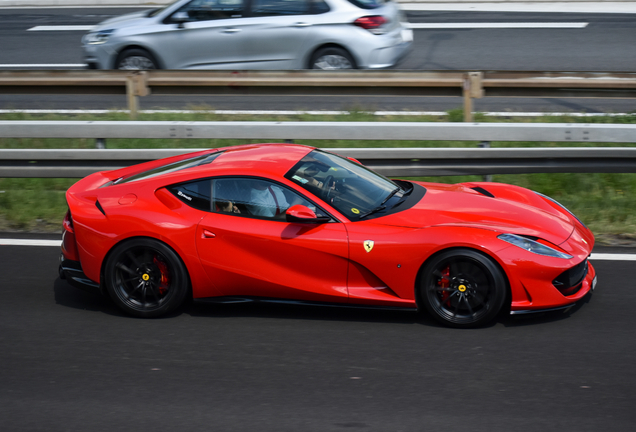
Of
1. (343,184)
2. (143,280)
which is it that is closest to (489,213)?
(343,184)

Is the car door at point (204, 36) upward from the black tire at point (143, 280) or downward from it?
upward

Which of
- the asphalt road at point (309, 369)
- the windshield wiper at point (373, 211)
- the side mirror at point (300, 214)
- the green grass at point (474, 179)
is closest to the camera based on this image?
the asphalt road at point (309, 369)

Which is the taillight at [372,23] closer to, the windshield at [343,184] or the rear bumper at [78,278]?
the windshield at [343,184]

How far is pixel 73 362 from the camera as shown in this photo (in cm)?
470

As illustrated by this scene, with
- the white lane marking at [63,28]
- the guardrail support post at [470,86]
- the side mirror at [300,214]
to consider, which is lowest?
the side mirror at [300,214]

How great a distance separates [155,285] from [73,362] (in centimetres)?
84

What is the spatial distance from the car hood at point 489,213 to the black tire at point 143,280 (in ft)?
5.06

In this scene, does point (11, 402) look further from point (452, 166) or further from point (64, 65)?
point (64, 65)

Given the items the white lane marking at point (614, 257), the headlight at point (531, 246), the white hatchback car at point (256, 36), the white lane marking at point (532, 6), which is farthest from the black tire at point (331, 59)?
the white lane marking at point (532, 6)

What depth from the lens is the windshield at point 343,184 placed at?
17.0 ft

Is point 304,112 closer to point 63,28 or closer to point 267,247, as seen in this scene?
point 267,247

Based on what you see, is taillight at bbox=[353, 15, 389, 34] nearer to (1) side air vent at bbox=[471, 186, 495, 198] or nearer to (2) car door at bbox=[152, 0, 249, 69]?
(2) car door at bbox=[152, 0, 249, 69]

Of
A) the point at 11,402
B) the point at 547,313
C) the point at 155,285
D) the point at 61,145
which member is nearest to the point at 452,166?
the point at 547,313

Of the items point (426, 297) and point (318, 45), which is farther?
point (318, 45)
